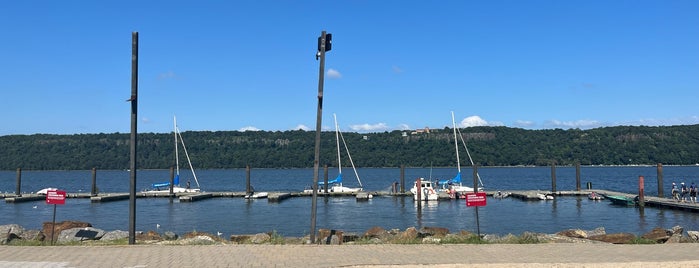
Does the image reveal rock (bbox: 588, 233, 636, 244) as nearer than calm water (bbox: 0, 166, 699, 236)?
Yes

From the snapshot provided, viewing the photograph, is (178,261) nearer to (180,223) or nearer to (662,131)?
(180,223)

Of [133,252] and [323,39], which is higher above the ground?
[323,39]

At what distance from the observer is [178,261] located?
13.9 m

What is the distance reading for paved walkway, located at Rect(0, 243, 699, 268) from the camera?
13406 millimetres

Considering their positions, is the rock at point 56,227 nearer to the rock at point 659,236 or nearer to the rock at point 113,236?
the rock at point 113,236

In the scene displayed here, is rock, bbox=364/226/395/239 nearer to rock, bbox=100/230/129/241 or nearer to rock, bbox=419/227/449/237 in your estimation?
rock, bbox=419/227/449/237

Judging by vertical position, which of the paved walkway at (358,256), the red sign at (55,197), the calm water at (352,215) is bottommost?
the calm water at (352,215)

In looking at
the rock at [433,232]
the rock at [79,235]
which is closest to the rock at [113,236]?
the rock at [79,235]

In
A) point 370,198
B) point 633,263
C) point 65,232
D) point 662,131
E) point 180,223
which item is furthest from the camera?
point 662,131

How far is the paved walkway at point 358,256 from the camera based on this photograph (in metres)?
13.4

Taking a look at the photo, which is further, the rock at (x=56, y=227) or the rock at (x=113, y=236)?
the rock at (x=56, y=227)

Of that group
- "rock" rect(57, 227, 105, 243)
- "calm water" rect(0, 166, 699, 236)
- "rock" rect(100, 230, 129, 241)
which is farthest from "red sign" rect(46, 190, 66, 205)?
"calm water" rect(0, 166, 699, 236)

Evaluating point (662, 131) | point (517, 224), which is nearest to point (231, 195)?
point (517, 224)

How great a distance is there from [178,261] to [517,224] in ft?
91.2
